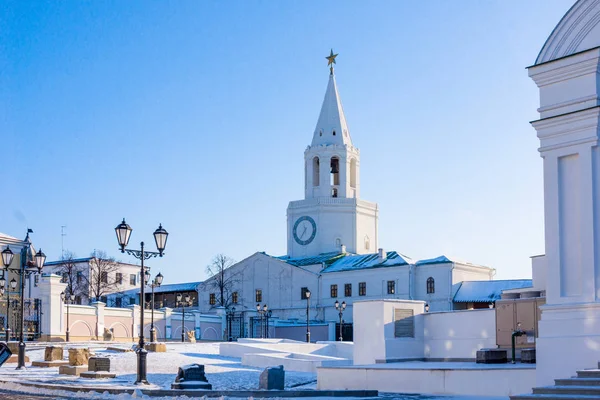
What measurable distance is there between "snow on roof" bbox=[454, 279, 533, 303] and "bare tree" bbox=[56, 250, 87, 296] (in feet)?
126

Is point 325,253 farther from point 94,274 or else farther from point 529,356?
point 529,356

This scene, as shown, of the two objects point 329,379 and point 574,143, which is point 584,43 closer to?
point 574,143

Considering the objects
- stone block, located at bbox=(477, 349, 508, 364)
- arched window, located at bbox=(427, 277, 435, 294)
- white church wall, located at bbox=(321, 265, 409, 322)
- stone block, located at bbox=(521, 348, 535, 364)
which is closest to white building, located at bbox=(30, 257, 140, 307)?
white church wall, located at bbox=(321, 265, 409, 322)

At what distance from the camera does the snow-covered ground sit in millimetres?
19938

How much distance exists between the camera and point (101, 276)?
87.8m

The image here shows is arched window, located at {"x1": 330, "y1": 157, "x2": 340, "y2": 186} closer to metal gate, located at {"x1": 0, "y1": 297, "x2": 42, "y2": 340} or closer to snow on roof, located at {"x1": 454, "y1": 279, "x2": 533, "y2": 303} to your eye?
snow on roof, located at {"x1": 454, "y1": 279, "x2": 533, "y2": 303}

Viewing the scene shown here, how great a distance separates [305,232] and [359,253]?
5653 millimetres

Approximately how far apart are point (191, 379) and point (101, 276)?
2852 inches

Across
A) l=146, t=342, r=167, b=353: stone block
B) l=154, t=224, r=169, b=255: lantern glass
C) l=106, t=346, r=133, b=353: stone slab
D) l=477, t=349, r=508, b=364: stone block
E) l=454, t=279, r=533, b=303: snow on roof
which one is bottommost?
l=106, t=346, r=133, b=353: stone slab

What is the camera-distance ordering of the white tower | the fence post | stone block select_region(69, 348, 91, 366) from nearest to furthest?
stone block select_region(69, 348, 91, 366) < the fence post < the white tower

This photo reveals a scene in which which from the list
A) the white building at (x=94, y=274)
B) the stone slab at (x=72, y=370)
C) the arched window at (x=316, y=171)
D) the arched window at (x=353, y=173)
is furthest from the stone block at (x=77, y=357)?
the white building at (x=94, y=274)

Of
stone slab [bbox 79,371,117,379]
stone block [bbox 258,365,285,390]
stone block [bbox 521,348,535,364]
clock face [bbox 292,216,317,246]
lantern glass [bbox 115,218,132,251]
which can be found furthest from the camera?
clock face [bbox 292,216,317,246]

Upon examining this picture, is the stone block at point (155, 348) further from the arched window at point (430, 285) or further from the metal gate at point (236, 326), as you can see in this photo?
the arched window at point (430, 285)

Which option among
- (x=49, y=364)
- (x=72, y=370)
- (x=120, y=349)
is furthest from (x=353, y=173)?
(x=72, y=370)
